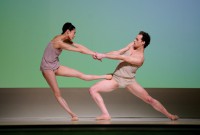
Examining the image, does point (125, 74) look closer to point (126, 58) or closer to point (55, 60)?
point (126, 58)

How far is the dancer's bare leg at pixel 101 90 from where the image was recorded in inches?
254

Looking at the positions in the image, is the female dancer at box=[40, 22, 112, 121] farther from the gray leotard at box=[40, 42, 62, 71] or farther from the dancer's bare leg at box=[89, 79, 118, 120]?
the dancer's bare leg at box=[89, 79, 118, 120]

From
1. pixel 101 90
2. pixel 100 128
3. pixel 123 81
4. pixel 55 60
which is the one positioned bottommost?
pixel 100 128

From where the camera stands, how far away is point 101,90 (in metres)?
6.52

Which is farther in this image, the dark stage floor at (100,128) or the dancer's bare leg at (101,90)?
the dancer's bare leg at (101,90)

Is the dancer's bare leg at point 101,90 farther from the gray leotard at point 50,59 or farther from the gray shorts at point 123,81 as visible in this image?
the gray leotard at point 50,59

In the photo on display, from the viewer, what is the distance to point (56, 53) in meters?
6.54

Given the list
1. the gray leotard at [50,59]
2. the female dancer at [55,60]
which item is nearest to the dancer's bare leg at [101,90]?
the female dancer at [55,60]

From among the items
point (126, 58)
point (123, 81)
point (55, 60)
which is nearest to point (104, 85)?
point (123, 81)

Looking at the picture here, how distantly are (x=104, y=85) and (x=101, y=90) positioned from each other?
73 millimetres

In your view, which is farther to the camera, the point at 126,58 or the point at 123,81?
the point at 123,81

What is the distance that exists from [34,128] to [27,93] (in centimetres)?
202

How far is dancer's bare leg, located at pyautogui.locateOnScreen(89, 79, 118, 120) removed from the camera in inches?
254

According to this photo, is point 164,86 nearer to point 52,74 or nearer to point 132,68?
point 132,68
